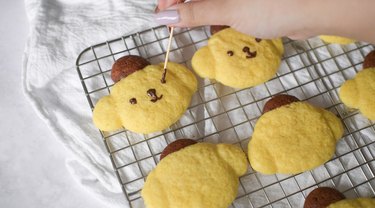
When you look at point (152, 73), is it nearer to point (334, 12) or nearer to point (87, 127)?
point (87, 127)

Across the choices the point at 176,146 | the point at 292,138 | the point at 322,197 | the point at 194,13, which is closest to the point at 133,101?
the point at 176,146

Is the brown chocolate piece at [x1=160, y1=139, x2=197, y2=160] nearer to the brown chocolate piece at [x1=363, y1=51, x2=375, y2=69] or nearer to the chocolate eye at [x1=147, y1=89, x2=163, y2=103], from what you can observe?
the chocolate eye at [x1=147, y1=89, x2=163, y2=103]

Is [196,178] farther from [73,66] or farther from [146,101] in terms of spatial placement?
[73,66]

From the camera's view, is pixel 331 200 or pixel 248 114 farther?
pixel 248 114

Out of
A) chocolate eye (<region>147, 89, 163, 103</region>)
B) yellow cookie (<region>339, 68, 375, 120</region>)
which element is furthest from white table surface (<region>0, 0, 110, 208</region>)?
yellow cookie (<region>339, 68, 375, 120</region>)

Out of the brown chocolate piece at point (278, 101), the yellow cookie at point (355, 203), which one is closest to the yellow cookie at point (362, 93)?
the brown chocolate piece at point (278, 101)

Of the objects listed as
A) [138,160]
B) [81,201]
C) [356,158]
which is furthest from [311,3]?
[81,201]
